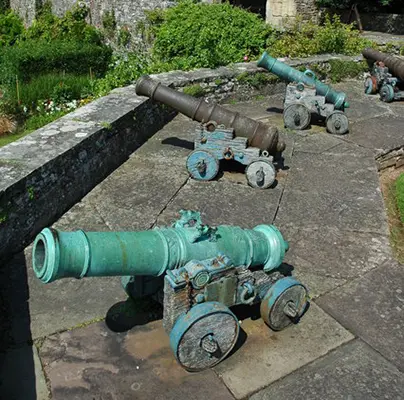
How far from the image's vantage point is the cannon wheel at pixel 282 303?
3479 millimetres

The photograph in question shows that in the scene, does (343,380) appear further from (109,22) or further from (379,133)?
(109,22)

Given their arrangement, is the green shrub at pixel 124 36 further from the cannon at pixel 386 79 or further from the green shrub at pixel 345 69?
the cannon at pixel 386 79

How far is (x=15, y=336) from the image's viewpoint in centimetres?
341

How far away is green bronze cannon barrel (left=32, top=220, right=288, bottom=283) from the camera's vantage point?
2.73 meters

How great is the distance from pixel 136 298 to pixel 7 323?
2.98 feet

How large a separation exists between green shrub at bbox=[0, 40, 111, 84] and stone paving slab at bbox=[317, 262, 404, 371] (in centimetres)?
1186

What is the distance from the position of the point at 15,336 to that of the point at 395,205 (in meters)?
4.52

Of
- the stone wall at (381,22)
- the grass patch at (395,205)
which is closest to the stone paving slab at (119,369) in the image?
the grass patch at (395,205)

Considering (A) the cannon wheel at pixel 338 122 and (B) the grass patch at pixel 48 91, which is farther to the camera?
(B) the grass patch at pixel 48 91

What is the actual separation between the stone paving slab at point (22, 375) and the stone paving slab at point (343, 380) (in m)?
1.30

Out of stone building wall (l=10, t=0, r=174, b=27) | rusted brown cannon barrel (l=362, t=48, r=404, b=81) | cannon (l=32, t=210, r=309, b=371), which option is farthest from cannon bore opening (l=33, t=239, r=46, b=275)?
stone building wall (l=10, t=0, r=174, b=27)

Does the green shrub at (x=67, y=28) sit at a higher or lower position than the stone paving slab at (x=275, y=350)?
lower

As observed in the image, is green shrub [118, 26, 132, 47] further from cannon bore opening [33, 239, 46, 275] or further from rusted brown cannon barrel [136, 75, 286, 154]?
cannon bore opening [33, 239, 46, 275]

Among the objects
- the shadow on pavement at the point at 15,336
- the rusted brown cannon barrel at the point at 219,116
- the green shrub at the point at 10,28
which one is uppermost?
the rusted brown cannon barrel at the point at 219,116
